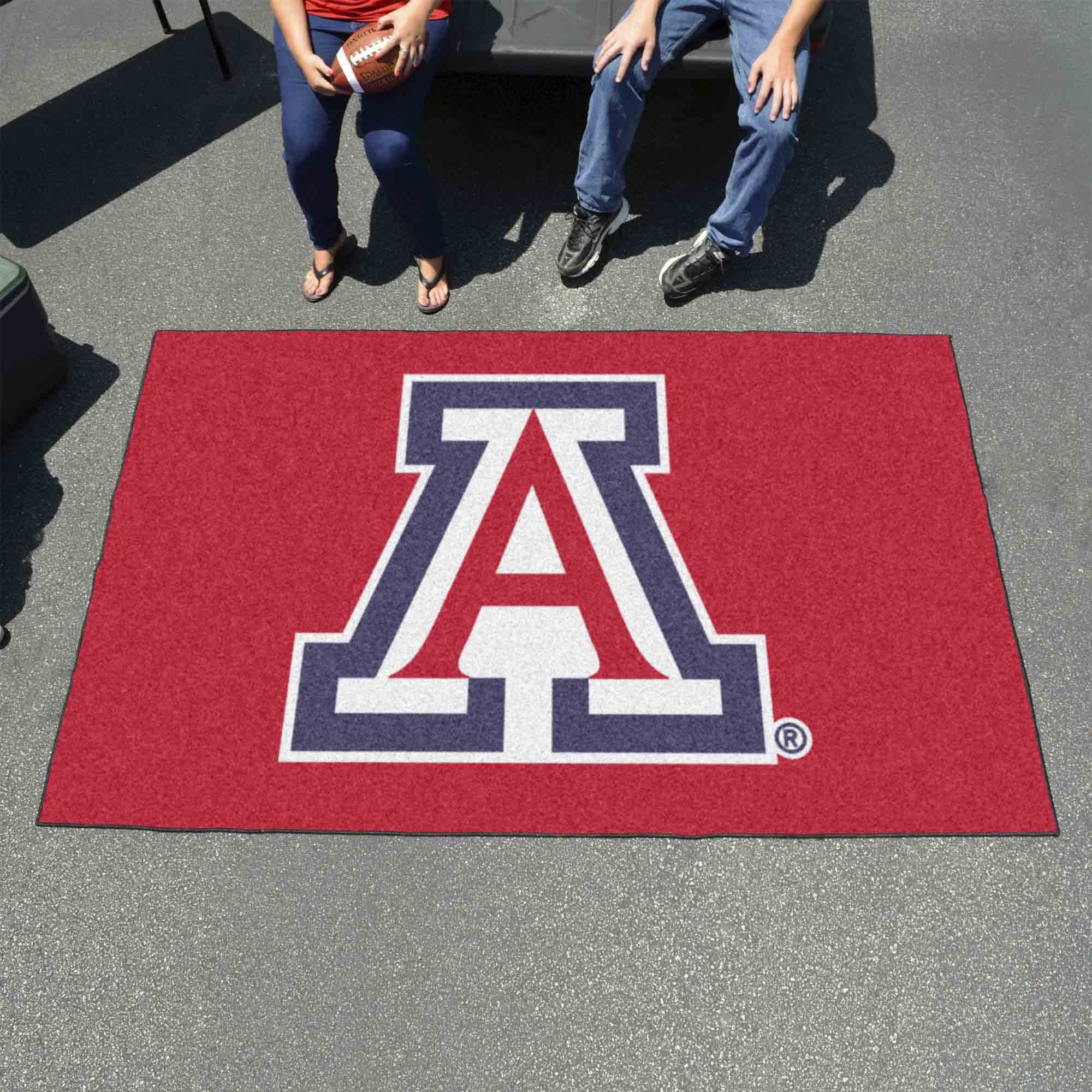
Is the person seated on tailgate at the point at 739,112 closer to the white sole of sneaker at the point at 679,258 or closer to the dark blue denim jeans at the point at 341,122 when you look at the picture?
the white sole of sneaker at the point at 679,258

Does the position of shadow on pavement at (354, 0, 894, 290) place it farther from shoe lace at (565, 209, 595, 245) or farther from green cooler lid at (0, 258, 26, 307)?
green cooler lid at (0, 258, 26, 307)

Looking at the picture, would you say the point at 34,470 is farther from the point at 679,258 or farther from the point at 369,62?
the point at 679,258

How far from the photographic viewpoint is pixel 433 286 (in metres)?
2.45

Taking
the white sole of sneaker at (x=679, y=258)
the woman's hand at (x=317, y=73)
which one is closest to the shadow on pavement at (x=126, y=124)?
the woman's hand at (x=317, y=73)

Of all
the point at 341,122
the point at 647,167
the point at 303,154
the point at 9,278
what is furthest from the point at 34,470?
the point at 647,167

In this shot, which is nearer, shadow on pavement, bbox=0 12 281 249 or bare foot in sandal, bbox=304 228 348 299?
bare foot in sandal, bbox=304 228 348 299

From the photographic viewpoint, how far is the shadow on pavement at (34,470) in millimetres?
2182

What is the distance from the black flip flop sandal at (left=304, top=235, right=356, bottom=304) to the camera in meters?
2.47

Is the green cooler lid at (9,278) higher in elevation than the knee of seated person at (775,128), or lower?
higher

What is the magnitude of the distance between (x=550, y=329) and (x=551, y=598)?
717 millimetres

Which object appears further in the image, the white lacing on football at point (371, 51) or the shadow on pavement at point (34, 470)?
the shadow on pavement at point (34, 470)

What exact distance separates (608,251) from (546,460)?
0.66 m

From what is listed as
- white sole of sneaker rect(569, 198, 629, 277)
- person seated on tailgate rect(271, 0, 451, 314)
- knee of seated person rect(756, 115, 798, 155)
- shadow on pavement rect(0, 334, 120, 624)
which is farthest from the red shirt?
shadow on pavement rect(0, 334, 120, 624)

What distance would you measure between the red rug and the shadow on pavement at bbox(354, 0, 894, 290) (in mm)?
287
